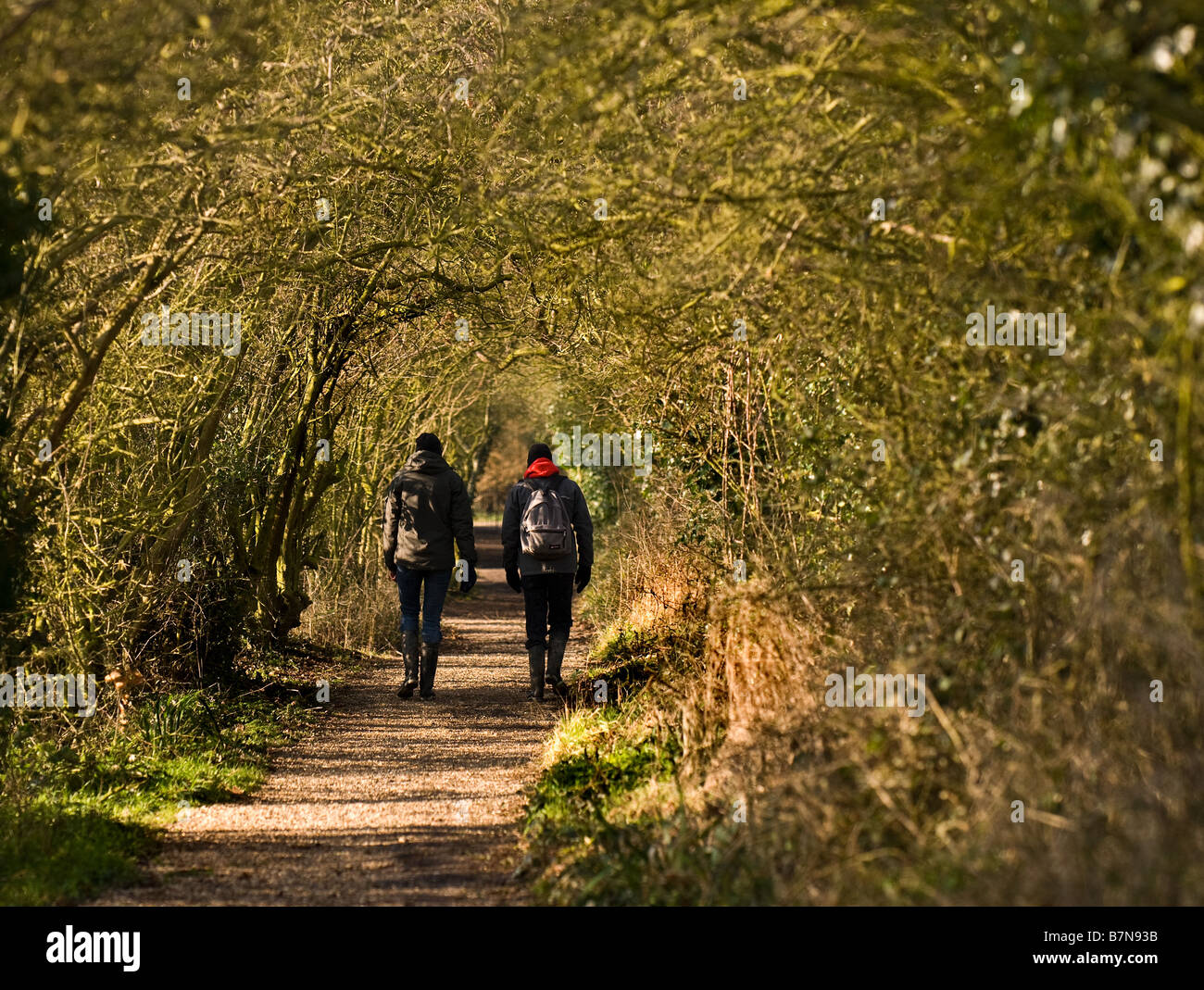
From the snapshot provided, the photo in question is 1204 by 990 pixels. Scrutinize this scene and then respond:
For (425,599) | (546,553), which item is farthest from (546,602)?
(425,599)

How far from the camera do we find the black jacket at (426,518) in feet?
33.7

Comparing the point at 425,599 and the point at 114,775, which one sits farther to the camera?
the point at 425,599

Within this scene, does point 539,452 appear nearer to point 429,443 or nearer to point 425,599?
point 429,443

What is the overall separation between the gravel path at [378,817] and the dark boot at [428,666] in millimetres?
115

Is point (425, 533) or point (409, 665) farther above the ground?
point (425, 533)

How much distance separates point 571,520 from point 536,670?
1227mm

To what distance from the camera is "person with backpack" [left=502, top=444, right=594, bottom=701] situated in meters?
10.0

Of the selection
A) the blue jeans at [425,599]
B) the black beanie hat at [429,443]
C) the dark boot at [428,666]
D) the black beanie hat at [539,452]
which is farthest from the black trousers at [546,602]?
the black beanie hat at [429,443]

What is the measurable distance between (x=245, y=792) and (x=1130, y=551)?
5012mm

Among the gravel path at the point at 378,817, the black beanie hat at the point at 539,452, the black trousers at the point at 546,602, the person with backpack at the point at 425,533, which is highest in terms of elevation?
the black beanie hat at the point at 539,452

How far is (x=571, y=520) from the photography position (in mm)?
10273

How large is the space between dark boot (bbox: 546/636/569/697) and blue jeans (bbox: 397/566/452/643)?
0.91 metres

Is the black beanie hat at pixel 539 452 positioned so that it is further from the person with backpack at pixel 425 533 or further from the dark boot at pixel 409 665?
the dark boot at pixel 409 665

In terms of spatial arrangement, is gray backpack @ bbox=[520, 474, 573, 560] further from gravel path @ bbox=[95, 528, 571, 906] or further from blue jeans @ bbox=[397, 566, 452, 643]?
gravel path @ bbox=[95, 528, 571, 906]
